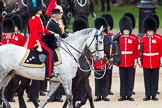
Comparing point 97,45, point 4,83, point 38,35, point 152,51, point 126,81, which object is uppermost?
point 38,35

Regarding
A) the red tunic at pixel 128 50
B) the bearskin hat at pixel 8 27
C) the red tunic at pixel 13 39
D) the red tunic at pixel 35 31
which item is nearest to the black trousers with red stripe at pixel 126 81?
the red tunic at pixel 128 50

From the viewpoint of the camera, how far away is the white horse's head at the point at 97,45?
1467 cm

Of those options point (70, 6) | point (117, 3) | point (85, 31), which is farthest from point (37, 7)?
point (117, 3)

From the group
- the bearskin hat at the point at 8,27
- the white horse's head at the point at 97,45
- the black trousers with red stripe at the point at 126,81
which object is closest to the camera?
the white horse's head at the point at 97,45

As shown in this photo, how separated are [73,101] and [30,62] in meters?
1.21

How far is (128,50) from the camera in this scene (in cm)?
1675

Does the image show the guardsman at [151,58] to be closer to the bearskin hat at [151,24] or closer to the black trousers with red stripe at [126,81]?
the bearskin hat at [151,24]

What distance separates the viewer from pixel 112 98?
55.6 ft

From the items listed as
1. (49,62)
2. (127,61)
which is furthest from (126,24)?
(49,62)

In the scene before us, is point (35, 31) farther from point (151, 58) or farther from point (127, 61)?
point (151, 58)

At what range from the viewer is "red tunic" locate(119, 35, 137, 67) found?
16.7 meters

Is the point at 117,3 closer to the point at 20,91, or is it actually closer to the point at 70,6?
the point at 70,6

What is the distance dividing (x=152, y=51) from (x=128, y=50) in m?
0.43

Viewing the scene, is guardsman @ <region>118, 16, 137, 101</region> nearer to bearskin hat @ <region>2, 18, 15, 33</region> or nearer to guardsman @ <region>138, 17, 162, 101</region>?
guardsman @ <region>138, 17, 162, 101</region>
